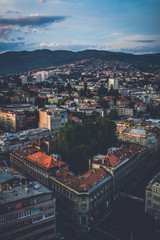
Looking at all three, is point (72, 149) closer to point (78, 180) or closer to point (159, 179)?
point (78, 180)

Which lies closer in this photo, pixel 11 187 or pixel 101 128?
pixel 11 187

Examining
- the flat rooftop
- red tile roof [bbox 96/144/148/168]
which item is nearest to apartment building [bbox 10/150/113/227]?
red tile roof [bbox 96/144/148/168]

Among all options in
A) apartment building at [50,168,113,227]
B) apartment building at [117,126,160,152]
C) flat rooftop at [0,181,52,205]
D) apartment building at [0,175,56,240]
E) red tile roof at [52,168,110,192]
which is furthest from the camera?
apartment building at [117,126,160,152]

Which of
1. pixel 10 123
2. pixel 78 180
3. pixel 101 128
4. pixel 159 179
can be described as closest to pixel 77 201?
pixel 78 180

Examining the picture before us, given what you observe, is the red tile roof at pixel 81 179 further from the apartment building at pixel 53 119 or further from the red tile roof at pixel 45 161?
the apartment building at pixel 53 119

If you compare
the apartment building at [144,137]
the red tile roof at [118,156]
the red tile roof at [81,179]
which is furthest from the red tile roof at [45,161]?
the apartment building at [144,137]

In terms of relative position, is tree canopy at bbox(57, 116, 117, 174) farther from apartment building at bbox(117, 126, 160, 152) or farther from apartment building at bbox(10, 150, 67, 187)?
apartment building at bbox(10, 150, 67, 187)
